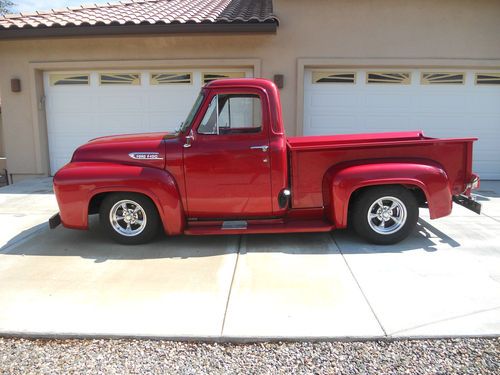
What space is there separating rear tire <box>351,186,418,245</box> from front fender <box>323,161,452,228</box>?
0.16m

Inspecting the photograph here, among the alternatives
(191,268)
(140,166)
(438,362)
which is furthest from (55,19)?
(438,362)

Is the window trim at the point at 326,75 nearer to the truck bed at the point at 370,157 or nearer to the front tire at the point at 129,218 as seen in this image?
the truck bed at the point at 370,157

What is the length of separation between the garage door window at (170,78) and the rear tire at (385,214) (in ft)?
18.5

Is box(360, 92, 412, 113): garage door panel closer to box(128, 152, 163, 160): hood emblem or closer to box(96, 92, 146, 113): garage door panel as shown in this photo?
box(96, 92, 146, 113): garage door panel

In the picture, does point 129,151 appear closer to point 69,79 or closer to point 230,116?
point 230,116

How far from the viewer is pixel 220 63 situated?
871 cm

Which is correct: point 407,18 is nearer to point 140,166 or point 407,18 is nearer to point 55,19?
point 140,166

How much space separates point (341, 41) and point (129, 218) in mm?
6132

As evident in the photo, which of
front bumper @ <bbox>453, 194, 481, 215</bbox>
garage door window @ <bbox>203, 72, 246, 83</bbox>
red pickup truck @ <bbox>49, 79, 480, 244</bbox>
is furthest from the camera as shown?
garage door window @ <bbox>203, 72, 246, 83</bbox>

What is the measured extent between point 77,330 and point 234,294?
1.35 meters

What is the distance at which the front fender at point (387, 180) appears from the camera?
182 inches

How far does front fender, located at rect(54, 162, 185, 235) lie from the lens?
4.70 metres

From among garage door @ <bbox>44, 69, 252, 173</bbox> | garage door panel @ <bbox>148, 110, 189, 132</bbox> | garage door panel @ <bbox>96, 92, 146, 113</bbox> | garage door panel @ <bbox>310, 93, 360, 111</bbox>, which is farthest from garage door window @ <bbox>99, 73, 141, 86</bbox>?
garage door panel @ <bbox>310, 93, 360, 111</bbox>

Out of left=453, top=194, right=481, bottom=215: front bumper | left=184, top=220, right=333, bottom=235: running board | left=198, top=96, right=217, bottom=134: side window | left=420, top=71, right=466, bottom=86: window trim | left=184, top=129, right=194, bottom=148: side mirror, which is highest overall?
left=420, top=71, right=466, bottom=86: window trim
